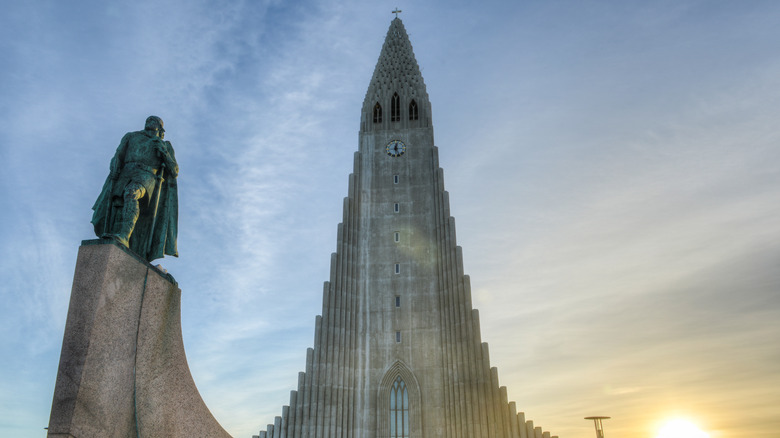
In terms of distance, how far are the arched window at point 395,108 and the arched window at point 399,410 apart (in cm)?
1898

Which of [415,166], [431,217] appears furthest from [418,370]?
[415,166]

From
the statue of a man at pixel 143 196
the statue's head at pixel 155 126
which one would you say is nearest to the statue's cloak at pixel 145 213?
the statue of a man at pixel 143 196

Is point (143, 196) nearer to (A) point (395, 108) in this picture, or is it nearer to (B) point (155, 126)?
(B) point (155, 126)

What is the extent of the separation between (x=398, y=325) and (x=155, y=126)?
26.6 meters

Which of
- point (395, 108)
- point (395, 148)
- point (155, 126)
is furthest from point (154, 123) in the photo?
point (395, 108)

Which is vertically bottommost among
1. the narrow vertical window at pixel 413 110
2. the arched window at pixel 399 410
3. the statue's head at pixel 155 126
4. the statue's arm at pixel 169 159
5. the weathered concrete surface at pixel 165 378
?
the weathered concrete surface at pixel 165 378

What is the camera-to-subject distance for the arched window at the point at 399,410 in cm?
3165

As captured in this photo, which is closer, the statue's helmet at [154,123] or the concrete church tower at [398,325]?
the statue's helmet at [154,123]

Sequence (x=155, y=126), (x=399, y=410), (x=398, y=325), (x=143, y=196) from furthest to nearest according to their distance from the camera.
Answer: (x=398, y=325) < (x=399, y=410) < (x=155, y=126) < (x=143, y=196)

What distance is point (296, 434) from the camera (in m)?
30.7

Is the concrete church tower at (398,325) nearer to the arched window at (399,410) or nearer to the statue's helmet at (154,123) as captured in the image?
the arched window at (399,410)

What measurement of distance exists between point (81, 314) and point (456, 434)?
88.4ft

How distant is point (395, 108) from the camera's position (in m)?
42.3

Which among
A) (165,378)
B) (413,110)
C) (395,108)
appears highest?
(395,108)
